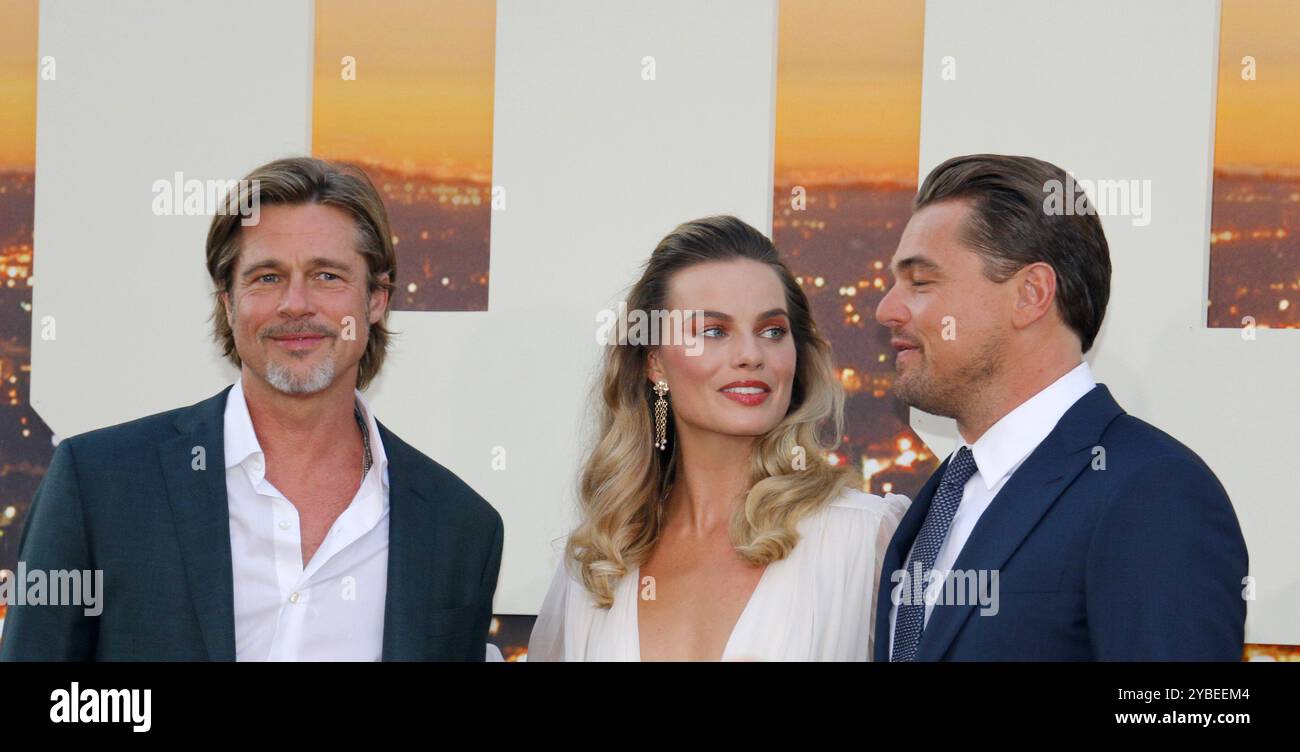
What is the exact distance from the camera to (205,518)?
9.03ft

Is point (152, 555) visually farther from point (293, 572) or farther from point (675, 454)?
point (675, 454)

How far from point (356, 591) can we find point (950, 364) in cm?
136

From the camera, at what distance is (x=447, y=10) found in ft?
14.3

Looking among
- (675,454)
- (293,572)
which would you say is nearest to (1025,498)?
(675,454)

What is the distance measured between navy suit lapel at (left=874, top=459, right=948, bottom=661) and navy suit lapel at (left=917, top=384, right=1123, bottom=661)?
0.72 feet

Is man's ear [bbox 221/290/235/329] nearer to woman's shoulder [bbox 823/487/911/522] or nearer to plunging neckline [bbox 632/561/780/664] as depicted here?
plunging neckline [bbox 632/561/780/664]

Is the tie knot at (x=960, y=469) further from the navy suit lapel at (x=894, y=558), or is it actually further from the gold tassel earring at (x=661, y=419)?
the gold tassel earring at (x=661, y=419)

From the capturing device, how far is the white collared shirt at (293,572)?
9.09 feet

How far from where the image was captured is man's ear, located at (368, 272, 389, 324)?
3129 millimetres

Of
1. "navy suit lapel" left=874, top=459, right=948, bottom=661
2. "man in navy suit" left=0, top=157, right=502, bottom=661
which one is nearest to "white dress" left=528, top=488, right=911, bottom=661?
"navy suit lapel" left=874, top=459, right=948, bottom=661

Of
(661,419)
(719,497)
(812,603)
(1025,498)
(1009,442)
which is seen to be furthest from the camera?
(661,419)

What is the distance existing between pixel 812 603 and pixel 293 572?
1.16 m

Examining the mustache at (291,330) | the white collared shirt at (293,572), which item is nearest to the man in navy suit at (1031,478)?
the white collared shirt at (293,572)
